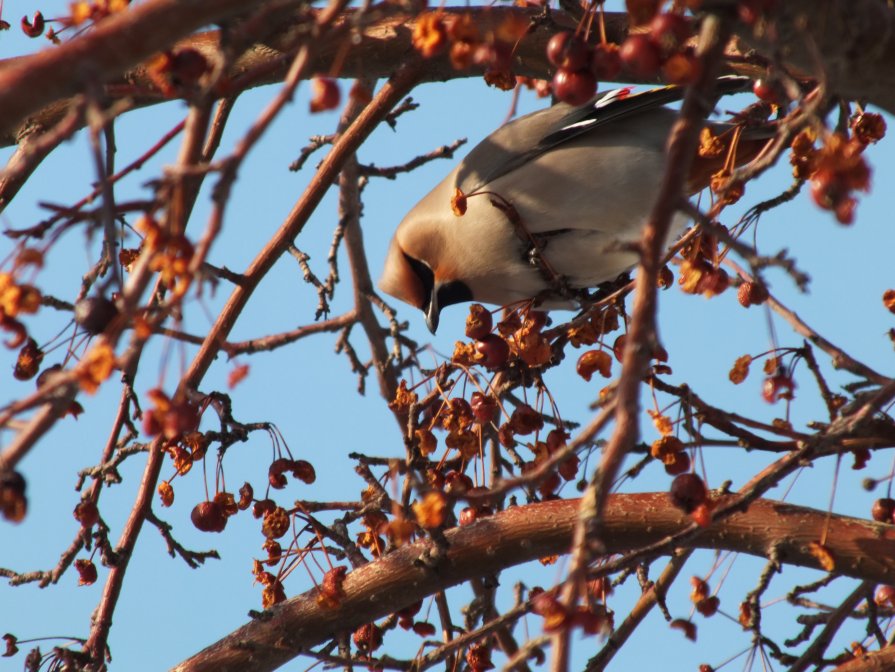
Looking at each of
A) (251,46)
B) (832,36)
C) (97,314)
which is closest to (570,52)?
(832,36)

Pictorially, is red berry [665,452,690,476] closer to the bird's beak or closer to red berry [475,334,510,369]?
red berry [475,334,510,369]

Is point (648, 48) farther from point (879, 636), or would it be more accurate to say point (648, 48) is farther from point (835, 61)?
point (879, 636)

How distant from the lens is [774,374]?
2605 millimetres

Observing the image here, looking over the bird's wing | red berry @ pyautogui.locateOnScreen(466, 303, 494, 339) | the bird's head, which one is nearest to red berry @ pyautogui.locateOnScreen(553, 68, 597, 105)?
red berry @ pyautogui.locateOnScreen(466, 303, 494, 339)

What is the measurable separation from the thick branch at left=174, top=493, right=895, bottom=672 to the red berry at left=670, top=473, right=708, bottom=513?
1.76 ft

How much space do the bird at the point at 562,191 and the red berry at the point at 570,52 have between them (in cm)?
172

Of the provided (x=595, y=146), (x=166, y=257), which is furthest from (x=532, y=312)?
(x=166, y=257)

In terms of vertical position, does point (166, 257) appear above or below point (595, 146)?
below

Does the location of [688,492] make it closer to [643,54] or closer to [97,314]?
[643,54]

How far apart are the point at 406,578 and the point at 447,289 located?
178 cm

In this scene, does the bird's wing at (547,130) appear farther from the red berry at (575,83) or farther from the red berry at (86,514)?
the red berry at (575,83)

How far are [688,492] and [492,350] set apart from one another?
1116 mm

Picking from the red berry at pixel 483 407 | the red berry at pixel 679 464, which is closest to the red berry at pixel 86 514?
the red berry at pixel 483 407

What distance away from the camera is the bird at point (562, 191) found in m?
3.96
